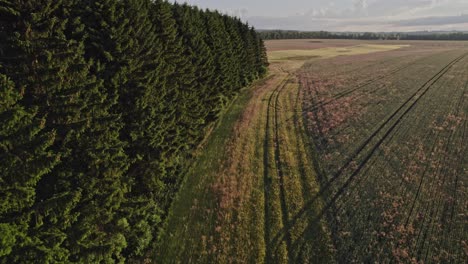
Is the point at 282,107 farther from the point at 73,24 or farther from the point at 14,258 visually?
the point at 14,258

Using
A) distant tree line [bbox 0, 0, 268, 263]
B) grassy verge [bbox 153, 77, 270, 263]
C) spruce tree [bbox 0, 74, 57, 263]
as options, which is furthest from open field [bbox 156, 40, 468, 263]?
spruce tree [bbox 0, 74, 57, 263]

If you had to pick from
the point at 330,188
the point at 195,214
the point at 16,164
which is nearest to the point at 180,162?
the point at 195,214

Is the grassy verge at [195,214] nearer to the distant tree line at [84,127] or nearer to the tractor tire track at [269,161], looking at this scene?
the distant tree line at [84,127]

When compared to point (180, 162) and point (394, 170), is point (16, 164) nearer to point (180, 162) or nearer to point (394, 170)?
point (180, 162)

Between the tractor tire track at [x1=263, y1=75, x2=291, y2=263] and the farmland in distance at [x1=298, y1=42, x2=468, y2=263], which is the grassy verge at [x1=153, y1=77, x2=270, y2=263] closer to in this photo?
the tractor tire track at [x1=263, y1=75, x2=291, y2=263]

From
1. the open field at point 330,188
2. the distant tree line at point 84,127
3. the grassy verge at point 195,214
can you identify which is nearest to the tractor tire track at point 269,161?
the open field at point 330,188

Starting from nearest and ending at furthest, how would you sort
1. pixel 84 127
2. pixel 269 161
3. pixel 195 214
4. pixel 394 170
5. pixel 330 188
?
pixel 84 127 < pixel 195 214 < pixel 330 188 < pixel 394 170 < pixel 269 161
